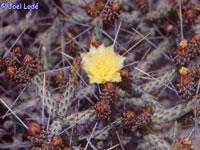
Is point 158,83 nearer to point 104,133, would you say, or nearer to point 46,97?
point 104,133

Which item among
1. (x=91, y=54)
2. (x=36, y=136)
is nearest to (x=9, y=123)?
(x=36, y=136)

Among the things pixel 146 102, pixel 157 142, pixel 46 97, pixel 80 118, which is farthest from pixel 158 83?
pixel 46 97

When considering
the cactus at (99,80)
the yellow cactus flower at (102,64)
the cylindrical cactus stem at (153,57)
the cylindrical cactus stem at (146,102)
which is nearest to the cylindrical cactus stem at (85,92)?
the cactus at (99,80)

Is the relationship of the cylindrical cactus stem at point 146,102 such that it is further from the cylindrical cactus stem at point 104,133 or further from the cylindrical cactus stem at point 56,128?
the cylindrical cactus stem at point 56,128

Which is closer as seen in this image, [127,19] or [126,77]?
[126,77]

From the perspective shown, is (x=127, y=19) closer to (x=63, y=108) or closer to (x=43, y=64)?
(x=43, y=64)
